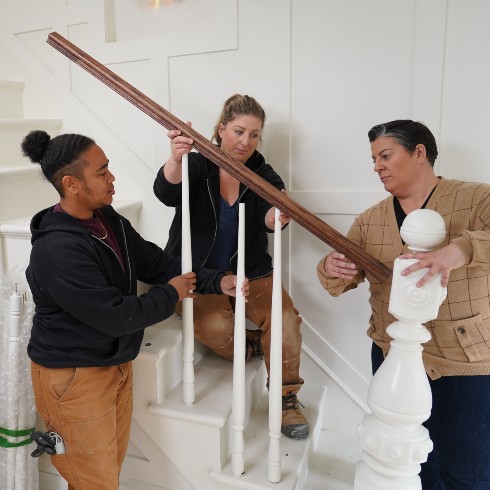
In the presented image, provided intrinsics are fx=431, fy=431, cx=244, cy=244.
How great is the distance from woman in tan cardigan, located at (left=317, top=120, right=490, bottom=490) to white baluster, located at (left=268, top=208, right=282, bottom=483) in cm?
20

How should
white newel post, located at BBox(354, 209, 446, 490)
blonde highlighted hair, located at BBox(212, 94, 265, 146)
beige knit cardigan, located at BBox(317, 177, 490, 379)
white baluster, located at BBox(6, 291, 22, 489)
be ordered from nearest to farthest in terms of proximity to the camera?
white newel post, located at BBox(354, 209, 446, 490)
beige knit cardigan, located at BBox(317, 177, 490, 379)
white baluster, located at BBox(6, 291, 22, 489)
blonde highlighted hair, located at BBox(212, 94, 265, 146)

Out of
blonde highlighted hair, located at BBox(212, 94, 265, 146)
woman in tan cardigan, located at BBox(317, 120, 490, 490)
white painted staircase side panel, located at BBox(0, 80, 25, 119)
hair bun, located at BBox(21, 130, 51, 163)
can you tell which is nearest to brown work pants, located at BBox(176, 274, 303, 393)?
woman in tan cardigan, located at BBox(317, 120, 490, 490)

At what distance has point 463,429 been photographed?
3.73ft

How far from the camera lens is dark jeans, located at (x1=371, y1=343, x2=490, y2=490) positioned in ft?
3.66

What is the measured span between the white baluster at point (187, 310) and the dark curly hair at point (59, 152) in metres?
0.27

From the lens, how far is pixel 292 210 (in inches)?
40.2

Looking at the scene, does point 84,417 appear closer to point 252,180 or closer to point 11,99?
point 252,180

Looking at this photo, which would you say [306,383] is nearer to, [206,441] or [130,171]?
[206,441]

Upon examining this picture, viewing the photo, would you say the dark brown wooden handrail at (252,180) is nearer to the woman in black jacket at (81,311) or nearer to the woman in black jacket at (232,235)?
the woman in black jacket at (81,311)

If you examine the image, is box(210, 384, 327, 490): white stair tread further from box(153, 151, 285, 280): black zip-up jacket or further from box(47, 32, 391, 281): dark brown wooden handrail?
box(47, 32, 391, 281): dark brown wooden handrail

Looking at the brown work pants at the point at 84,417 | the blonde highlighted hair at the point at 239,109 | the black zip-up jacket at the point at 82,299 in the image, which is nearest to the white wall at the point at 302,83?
the blonde highlighted hair at the point at 239,109

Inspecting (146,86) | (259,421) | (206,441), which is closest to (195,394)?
(206,441)

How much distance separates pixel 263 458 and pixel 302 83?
4.31 feet

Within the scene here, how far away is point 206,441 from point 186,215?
0.65 m
